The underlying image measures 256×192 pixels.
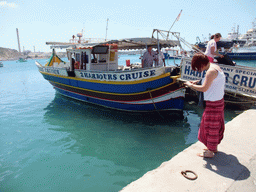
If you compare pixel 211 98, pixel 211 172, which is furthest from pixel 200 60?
pixel 211 172

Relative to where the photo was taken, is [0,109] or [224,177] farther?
[0,109]

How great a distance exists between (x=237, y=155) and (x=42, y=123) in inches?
334

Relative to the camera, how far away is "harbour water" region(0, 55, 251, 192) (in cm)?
464

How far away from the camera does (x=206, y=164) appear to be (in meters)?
2.75

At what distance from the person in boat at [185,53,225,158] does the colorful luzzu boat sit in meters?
4.79

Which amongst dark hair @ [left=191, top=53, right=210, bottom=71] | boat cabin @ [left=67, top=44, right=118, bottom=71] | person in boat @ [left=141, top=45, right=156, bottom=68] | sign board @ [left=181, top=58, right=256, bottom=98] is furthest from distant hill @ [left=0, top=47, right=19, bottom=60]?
dark hair @ [left=191, top=53, right=210, bottom=71]

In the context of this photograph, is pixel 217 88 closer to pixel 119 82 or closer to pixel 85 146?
pixel 85 146

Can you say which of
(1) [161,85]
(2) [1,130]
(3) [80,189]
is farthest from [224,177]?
(2) [1,130]

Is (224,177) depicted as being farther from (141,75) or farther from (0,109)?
(0,109)

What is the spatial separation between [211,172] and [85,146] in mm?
4730

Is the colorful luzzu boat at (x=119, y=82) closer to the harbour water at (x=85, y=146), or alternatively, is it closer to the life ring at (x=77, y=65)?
the life ring at (x=77, y=65)

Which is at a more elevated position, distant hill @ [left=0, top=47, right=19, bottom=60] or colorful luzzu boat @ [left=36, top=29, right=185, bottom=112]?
distant hill @ [left=0, top=47, right=19, bottom=60]

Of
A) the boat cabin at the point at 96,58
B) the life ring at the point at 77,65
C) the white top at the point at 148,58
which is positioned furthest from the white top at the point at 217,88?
the life ring at the point at 77,65

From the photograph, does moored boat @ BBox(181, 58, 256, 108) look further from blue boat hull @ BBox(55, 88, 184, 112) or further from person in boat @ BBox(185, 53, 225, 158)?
person in boat @ BBox(185, 53, 225, 158)
